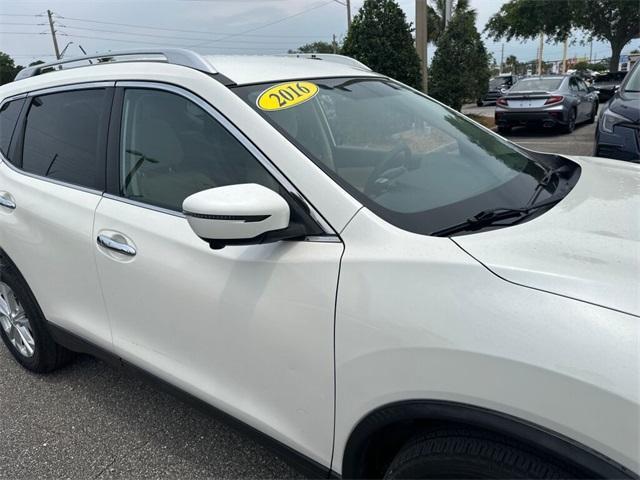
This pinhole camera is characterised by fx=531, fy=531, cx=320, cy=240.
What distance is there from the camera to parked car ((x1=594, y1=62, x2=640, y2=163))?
14.1 ft

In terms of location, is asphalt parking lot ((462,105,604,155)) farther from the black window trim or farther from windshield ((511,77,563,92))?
the black window trim

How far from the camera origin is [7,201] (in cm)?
276

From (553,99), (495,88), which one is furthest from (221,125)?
(495,88)

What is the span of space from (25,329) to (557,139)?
1142cm

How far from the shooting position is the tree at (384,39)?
1094 centimetres

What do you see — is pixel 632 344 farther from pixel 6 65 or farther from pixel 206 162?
pixel 6 65

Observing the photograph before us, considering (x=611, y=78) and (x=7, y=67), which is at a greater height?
(x=7, y=67)

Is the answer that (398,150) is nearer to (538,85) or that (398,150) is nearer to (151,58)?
(151,58)

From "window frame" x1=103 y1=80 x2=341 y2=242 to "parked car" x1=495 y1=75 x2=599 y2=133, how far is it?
11.5 m

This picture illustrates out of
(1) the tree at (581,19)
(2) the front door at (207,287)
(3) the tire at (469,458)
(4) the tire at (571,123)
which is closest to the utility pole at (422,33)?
(4) the tire at (571,123)

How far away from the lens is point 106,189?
2.28m

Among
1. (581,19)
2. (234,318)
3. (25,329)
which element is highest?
(581,19)

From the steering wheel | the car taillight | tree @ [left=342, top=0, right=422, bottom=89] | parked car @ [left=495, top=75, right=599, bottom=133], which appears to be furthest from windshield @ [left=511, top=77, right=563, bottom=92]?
the steering wheel

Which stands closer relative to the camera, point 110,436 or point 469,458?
point 469,458
